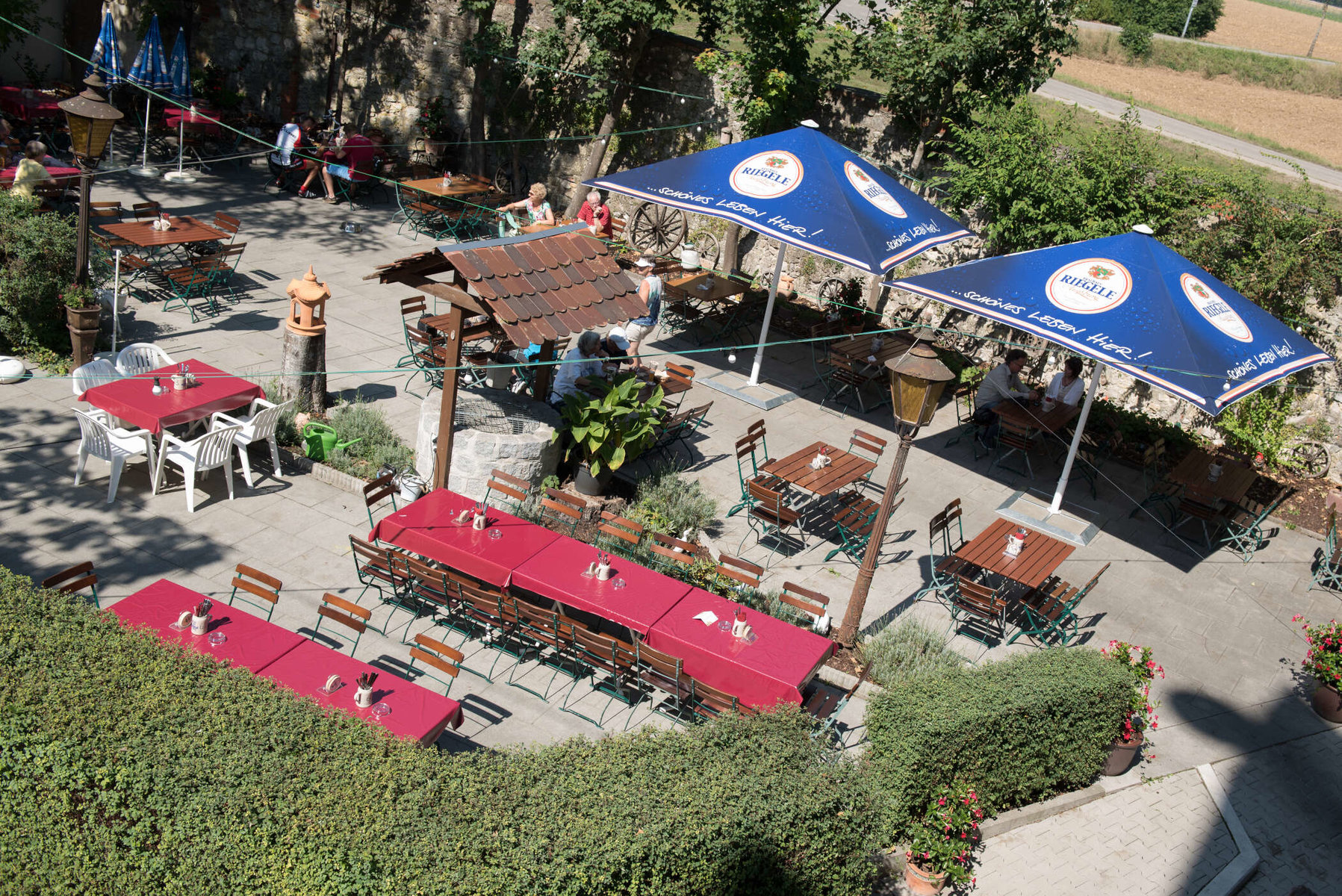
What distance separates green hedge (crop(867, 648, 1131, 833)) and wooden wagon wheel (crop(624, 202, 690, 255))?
10.9 meters

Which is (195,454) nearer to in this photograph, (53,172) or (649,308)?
(649,308)

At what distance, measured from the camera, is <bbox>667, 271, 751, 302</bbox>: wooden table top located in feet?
44.5

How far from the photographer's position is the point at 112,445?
9.01m

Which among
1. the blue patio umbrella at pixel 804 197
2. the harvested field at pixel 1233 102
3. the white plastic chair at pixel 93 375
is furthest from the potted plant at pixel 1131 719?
the harvested field at pixel 1233 102

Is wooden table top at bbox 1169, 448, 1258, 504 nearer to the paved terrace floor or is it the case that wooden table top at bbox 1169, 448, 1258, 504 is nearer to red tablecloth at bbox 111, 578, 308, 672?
the paved terrace floor

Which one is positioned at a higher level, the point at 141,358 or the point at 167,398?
the point at 167,398

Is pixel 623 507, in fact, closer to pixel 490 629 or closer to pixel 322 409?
pixel 490 629

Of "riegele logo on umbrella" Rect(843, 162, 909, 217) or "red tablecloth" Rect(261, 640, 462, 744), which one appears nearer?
"red tablecloth" Rect(261, 640, 462, 744)

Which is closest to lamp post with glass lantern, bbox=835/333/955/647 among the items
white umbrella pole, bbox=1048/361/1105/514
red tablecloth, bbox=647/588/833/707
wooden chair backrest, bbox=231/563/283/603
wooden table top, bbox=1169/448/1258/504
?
red tablecloth, bbox=647/588/833/707

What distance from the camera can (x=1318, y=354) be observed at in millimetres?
10562

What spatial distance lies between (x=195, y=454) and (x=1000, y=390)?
26.8 ft

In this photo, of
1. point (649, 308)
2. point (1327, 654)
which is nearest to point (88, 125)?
point (649, 308)

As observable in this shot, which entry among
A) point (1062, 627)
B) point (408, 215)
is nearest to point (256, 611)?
point (1062, 627)

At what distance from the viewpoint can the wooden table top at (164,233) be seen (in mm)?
12430
